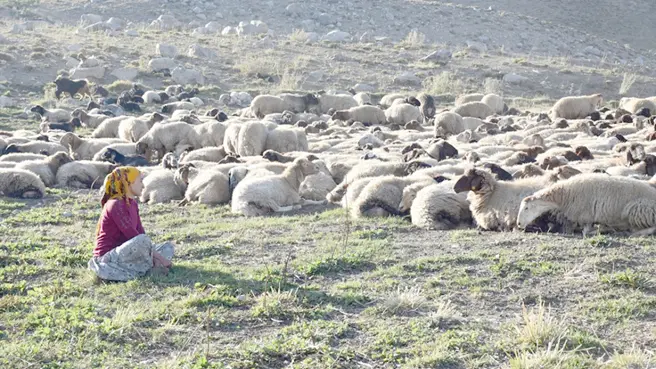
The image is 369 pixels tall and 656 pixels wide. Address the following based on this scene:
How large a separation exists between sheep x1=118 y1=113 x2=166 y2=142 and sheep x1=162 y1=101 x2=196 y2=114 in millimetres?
4957

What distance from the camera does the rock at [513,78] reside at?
34.8 metres

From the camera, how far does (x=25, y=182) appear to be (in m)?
14.3

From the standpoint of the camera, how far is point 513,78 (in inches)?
1372

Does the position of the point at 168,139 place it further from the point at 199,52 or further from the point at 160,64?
the point at 199,52

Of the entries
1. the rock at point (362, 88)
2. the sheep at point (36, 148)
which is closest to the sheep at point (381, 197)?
the sheep at point (36, 148)

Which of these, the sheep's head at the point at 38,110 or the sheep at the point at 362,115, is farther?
the sheep's head at the point at 38,110

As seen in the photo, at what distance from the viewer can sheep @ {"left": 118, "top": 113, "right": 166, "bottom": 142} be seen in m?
20.6

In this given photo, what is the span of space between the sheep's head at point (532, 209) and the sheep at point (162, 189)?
21.2ft

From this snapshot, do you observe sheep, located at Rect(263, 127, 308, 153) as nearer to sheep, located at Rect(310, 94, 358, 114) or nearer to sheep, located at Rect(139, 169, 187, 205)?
sheep, located at Rect(139, 169, 187, 205)

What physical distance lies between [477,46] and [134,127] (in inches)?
1083

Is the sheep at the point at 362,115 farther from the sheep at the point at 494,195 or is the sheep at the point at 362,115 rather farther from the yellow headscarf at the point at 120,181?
the yellow headscarf at the point at 120,181

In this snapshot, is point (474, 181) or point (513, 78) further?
point (513, 78)

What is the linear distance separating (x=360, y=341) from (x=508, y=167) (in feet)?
24.8

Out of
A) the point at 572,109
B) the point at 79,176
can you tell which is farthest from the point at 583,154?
the point at 572,109
